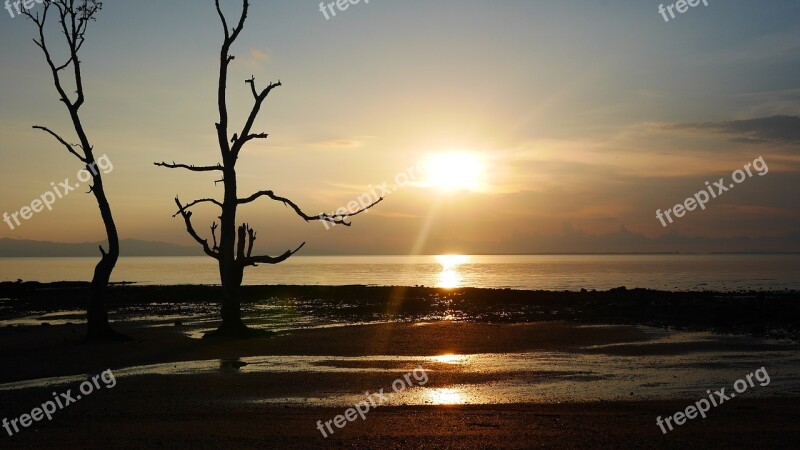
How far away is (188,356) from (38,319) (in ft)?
71.4

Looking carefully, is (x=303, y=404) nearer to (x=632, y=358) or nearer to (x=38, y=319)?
(x=632, y=358)

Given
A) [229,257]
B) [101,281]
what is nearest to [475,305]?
[229,257]

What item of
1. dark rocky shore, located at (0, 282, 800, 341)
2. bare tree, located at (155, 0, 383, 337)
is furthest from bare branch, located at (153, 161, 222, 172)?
dark rocky shore, located at (0, 282, 800, 341)
